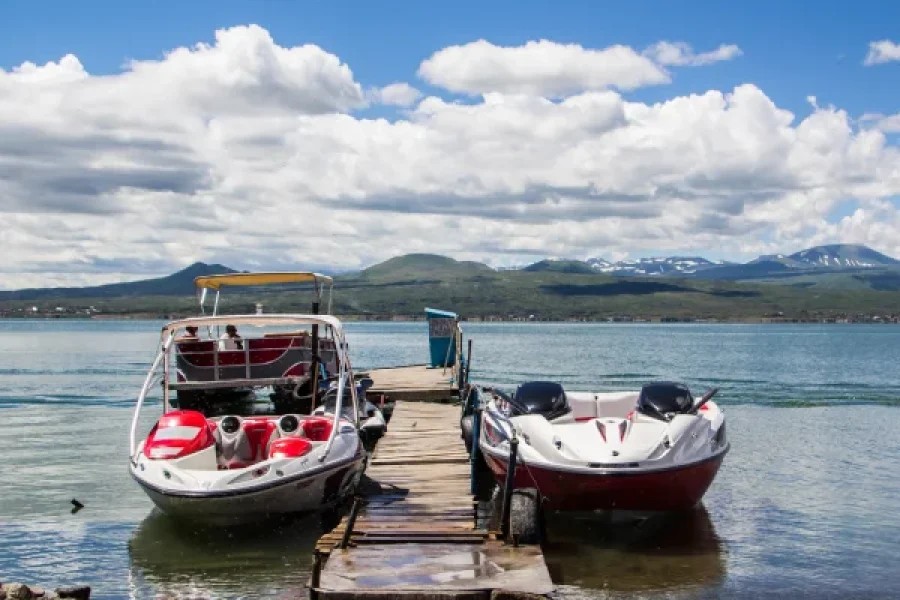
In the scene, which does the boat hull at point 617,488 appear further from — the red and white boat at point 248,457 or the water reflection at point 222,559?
the water reflection at point 222,559

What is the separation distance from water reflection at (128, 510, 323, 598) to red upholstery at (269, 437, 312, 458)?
1.06 meters

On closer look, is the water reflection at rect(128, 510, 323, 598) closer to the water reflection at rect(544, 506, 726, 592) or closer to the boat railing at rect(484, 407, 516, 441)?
the boat railing at rect(484, 407, 516, 441)

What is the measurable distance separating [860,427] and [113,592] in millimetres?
25917

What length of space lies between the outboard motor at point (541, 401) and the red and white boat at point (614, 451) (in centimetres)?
2

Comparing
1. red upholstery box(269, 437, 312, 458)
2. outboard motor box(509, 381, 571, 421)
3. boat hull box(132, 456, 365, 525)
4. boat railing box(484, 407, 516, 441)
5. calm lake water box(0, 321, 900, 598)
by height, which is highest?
outboard motor box(509, 381, 571, 421)

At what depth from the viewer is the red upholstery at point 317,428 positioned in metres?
17.4

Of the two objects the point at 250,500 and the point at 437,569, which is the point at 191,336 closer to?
the point at 250,500

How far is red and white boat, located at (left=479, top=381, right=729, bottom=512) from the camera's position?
589 inches

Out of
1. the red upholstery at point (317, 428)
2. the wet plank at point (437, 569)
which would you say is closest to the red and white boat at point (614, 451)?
the wet plank at point (437, 569)

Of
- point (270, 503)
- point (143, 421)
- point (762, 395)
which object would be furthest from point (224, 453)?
point (762, 395)

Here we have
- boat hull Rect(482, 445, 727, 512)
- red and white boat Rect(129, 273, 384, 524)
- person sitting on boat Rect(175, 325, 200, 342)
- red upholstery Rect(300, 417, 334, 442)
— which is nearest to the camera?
red and white boat Rect(129, 273, 384, 524)

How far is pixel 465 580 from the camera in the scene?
35.6 feet

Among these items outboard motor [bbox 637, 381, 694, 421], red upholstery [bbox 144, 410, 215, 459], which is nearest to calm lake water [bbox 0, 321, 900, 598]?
red upholstery [bbox 144, 410, 215, 459]

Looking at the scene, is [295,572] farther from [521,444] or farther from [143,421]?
[143,421]
